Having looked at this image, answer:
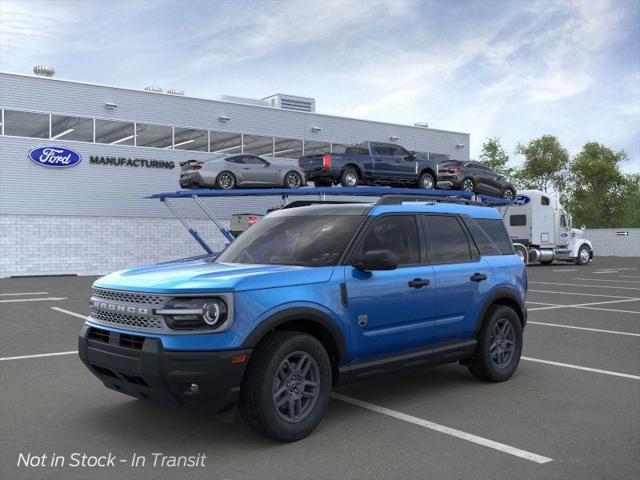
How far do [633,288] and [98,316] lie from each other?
57.1 feet

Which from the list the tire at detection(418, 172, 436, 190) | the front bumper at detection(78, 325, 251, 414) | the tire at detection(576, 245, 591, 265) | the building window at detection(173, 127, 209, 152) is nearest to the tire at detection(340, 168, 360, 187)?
the tire at detection(418, 172, 436, 190)

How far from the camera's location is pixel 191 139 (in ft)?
102

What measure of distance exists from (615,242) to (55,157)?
41.8 m

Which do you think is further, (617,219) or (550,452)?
(617,219)

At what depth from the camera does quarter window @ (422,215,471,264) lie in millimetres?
6164

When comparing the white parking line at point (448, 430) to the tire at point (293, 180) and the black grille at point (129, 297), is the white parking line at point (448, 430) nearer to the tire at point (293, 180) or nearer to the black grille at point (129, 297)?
the black grille at point (129, 297)

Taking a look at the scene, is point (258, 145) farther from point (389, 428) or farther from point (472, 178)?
point (389, 428)

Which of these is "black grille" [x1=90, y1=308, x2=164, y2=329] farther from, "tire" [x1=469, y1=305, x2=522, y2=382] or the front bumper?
"tire" [x1=469, y1=305, x2=522, y2=382]

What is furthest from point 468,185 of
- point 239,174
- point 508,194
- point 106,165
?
point 106,165

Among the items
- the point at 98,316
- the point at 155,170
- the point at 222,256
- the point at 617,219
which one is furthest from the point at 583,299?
the point at 617,219

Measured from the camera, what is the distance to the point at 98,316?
508 cm

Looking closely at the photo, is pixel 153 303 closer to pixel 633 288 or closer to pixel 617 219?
pixel 633 288

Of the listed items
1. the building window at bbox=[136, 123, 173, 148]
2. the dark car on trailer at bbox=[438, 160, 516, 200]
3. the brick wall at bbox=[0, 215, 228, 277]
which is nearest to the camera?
the dark car on trailer at bbox=[438, 160, 516, 200]

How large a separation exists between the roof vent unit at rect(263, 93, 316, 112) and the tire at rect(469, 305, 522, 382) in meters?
30.1
